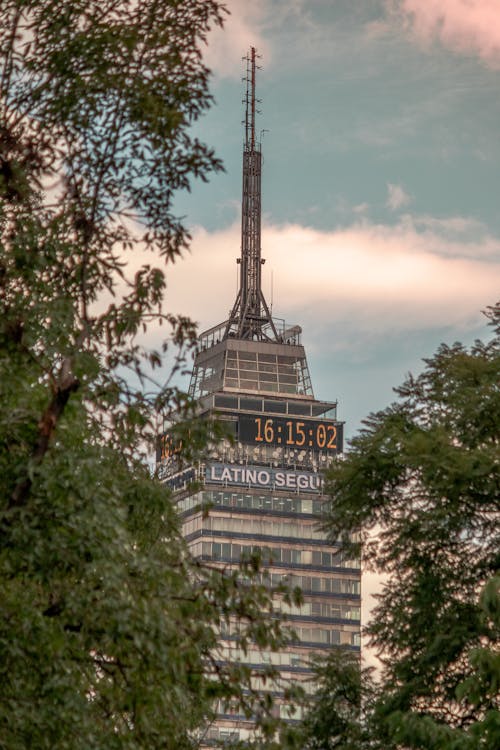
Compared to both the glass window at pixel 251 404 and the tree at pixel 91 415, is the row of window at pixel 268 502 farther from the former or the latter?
the tree at pixel 91 415

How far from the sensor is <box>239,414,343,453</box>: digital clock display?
179250 millimetres

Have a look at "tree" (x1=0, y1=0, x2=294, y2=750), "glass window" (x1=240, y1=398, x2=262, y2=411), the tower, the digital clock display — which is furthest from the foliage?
"glass window" (x1=240, y1=398, x2=262, y2=411)

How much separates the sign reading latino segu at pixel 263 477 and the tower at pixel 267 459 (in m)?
0.11

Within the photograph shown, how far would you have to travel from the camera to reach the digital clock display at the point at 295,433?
7057 inches

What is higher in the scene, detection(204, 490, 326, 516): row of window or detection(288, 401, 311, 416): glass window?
detection(288, 401, 311, 416): glass window

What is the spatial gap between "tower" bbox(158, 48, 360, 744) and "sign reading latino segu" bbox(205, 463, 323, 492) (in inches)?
4.4

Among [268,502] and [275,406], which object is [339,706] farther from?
[275,406]

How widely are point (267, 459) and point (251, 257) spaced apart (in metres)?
25.2

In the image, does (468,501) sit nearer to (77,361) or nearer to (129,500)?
(129,500)

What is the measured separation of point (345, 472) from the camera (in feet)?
144

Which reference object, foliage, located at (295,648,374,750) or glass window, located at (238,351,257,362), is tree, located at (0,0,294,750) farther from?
glass window, located at (238,351,257,362)

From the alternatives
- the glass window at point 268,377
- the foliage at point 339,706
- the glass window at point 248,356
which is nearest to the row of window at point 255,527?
the glass window at point 268,377

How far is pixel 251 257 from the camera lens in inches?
7382

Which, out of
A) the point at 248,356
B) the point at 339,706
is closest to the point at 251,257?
the point at 248,356
